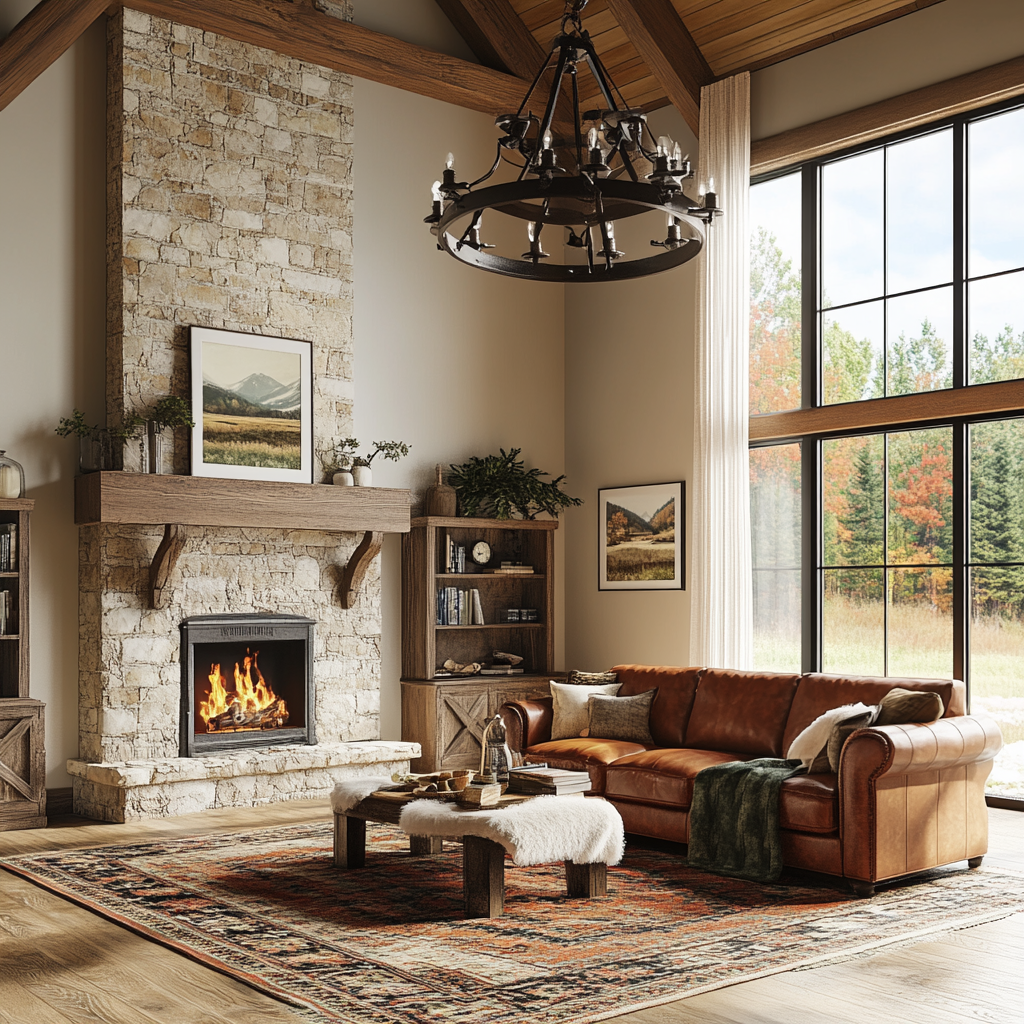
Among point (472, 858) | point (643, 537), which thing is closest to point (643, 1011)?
point (472, 858)

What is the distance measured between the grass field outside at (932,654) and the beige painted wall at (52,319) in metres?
4.79

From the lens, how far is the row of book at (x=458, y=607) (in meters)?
9.06

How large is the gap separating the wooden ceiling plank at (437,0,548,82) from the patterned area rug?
628 cm

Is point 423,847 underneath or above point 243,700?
underneath

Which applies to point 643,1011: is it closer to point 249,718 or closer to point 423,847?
point 423,847

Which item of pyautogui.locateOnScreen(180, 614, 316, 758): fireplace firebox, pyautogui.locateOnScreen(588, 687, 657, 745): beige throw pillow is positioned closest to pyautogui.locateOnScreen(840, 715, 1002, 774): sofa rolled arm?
pyautogui.locateOnScreen(588, 687, 657, 745): beige throw pillow

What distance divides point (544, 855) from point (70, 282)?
16.4 ft

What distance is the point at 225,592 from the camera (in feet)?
26.1

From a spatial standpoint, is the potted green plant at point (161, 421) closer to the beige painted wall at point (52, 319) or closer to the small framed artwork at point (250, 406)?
the small framed artwork at point (250, 406)

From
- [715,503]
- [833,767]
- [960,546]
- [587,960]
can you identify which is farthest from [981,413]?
[587,960]

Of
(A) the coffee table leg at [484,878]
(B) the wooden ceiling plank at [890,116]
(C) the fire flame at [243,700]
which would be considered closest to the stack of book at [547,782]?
(A) the coffee table leg at [484,878]

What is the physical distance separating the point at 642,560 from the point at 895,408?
8.07 feet

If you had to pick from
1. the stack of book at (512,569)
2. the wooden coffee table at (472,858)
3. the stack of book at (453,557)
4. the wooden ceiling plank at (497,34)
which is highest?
the wooden ceiling plank at (497,34)

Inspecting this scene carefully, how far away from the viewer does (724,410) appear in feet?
28.1
